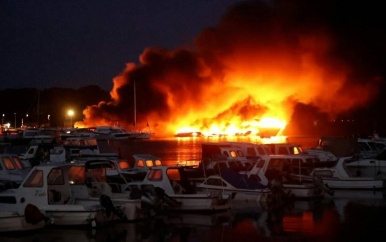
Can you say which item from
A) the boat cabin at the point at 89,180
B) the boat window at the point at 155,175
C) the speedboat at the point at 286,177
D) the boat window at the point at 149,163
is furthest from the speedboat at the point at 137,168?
the boat cabin at the point at 89,180

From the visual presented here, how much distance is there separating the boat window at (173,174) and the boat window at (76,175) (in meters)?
3.45

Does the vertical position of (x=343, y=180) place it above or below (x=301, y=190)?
above

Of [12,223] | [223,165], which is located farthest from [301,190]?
[12,223]

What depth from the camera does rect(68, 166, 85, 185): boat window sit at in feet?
64.6

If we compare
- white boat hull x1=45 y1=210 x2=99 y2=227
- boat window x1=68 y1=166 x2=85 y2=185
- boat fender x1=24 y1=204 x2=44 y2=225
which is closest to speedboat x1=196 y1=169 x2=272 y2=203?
boat window x1=68 y1=166 x2=85 y2=185

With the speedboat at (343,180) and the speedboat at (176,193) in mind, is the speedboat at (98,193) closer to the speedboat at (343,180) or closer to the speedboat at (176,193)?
the speedboat at (176,193)

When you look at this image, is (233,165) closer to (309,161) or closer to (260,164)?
(309,161)

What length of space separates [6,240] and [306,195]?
13.2 m

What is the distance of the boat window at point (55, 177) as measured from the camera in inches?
742

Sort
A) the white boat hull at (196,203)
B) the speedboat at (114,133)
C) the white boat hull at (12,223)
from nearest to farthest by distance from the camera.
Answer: the white boat hull at (12,223) → the white boat hull at (196,203) → the speedboat at (114,133)

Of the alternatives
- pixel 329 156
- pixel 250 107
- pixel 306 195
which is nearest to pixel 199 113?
pixel 250 107

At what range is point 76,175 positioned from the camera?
19.9 meters

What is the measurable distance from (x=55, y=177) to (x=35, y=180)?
28.9 inches

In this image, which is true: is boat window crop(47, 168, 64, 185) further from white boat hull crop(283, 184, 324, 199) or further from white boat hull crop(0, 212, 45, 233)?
white boat hull crop(283, 184, 324, 199)
